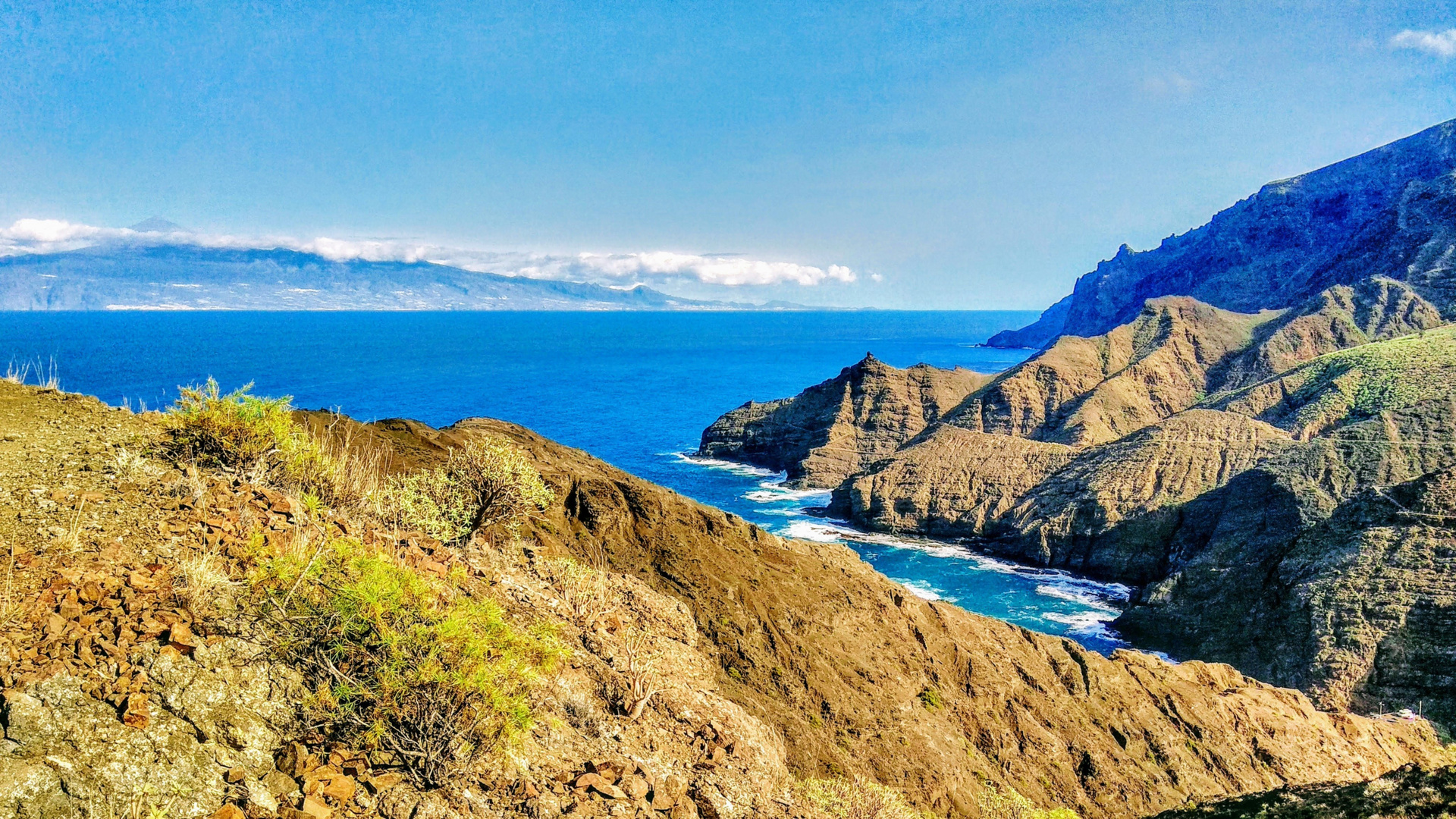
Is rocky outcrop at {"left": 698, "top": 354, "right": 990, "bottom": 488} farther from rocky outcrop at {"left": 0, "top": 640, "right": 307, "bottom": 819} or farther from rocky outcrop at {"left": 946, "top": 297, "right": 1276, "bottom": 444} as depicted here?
rocky outcrop at {"left": 0, "top": 640, "right": 307, "bottom": 819}

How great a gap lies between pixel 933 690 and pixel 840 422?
7215cm

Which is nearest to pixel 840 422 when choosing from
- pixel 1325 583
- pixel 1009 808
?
pixel 1325 583

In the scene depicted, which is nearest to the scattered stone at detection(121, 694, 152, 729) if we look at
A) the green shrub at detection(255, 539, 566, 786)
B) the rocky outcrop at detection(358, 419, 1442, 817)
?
the green shrub at detection(255, 539, 566, 786)

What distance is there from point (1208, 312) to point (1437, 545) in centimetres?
8899

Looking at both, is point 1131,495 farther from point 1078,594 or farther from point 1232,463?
point 1078,594

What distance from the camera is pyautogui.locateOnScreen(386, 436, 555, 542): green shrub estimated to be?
15.3 m

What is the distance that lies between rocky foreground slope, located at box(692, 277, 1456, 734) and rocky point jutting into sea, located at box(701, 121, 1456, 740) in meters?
0.14

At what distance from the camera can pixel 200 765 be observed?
7.31m

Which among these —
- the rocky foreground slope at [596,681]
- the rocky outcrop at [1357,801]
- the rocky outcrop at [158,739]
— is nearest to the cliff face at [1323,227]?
the rocky foreground slope at [596,681]

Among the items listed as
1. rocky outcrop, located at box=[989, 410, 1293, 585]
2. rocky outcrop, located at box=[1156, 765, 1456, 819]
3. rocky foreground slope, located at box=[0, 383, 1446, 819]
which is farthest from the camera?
rocky outcrop, located at box=[989, 410, 1293, 585]

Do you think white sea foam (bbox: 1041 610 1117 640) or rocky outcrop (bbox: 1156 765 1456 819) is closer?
rocky outcrop (bbox: 1156 765 1456 819)

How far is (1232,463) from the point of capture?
62.7 m

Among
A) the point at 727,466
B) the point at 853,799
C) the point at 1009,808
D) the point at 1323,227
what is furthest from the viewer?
the point at 1323,227

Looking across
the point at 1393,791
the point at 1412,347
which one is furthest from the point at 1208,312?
the point at 1393,791
